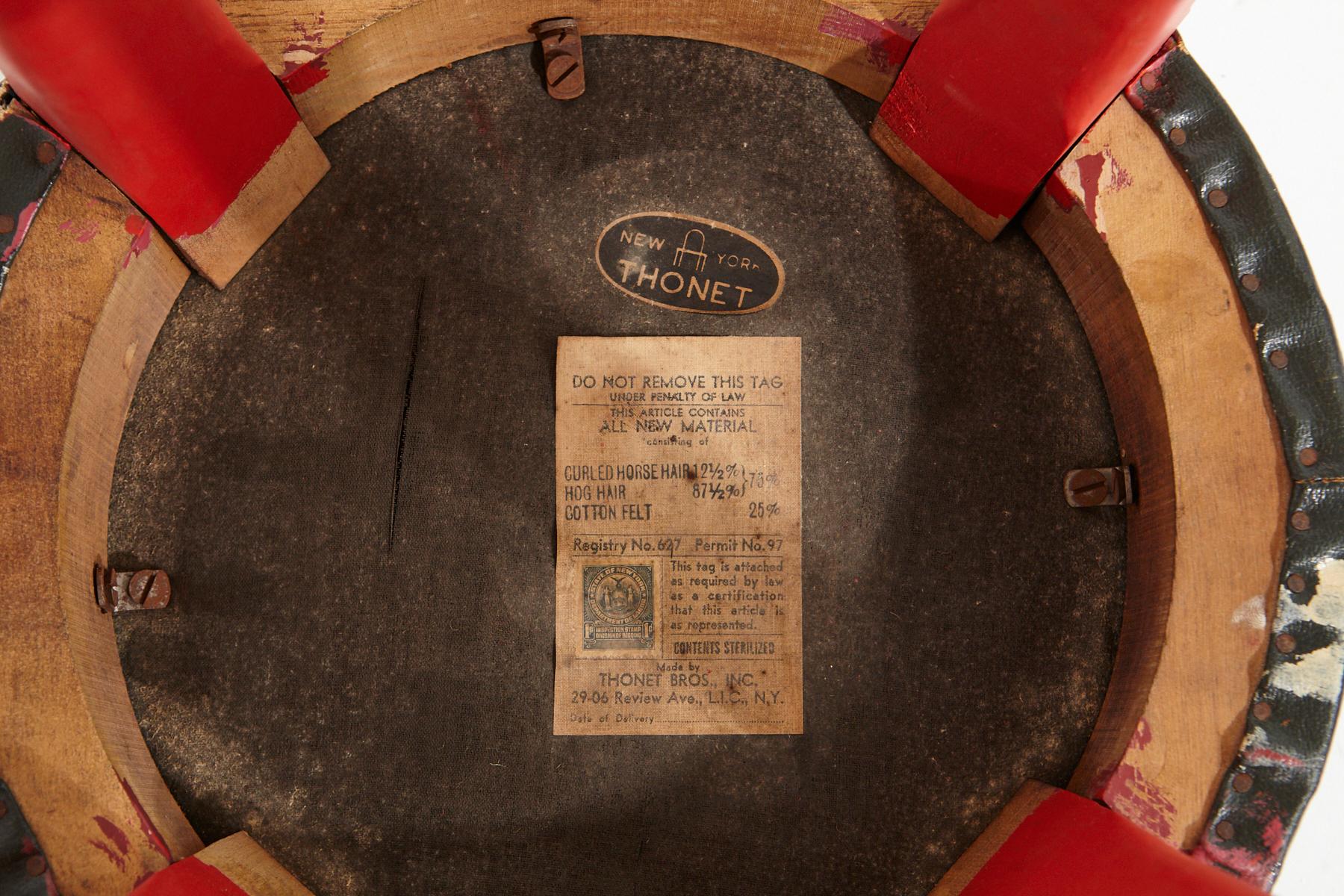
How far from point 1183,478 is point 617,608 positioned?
597 millimetres

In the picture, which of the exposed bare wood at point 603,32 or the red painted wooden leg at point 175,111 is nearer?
the red painted wooden leg at point 175,111

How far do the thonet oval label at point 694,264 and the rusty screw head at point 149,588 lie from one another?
590 millimetres

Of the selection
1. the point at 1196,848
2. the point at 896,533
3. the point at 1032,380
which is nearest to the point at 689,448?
the point at 896,533

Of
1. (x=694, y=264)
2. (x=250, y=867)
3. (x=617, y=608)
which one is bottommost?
(x=250, y=867)

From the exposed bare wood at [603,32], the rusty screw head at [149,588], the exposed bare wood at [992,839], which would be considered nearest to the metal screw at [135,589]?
the rusty screw head at [149,588]

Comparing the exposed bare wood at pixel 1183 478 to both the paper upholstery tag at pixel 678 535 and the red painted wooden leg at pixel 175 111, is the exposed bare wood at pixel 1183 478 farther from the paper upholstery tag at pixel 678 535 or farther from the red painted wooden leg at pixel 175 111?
the red painted wooden leg at pixel 175 111

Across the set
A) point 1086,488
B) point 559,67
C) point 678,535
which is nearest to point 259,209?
point 559,67

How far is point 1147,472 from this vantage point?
3.05 feet

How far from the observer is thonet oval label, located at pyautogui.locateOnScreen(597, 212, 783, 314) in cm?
100

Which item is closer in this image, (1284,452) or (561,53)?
(1284,452)

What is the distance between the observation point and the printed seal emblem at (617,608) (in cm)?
99

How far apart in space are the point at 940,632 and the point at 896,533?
12cm

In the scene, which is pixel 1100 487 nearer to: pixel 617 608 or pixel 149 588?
pixel 617 608

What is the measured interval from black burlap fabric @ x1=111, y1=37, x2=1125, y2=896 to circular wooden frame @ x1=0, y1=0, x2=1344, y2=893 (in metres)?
0.07
